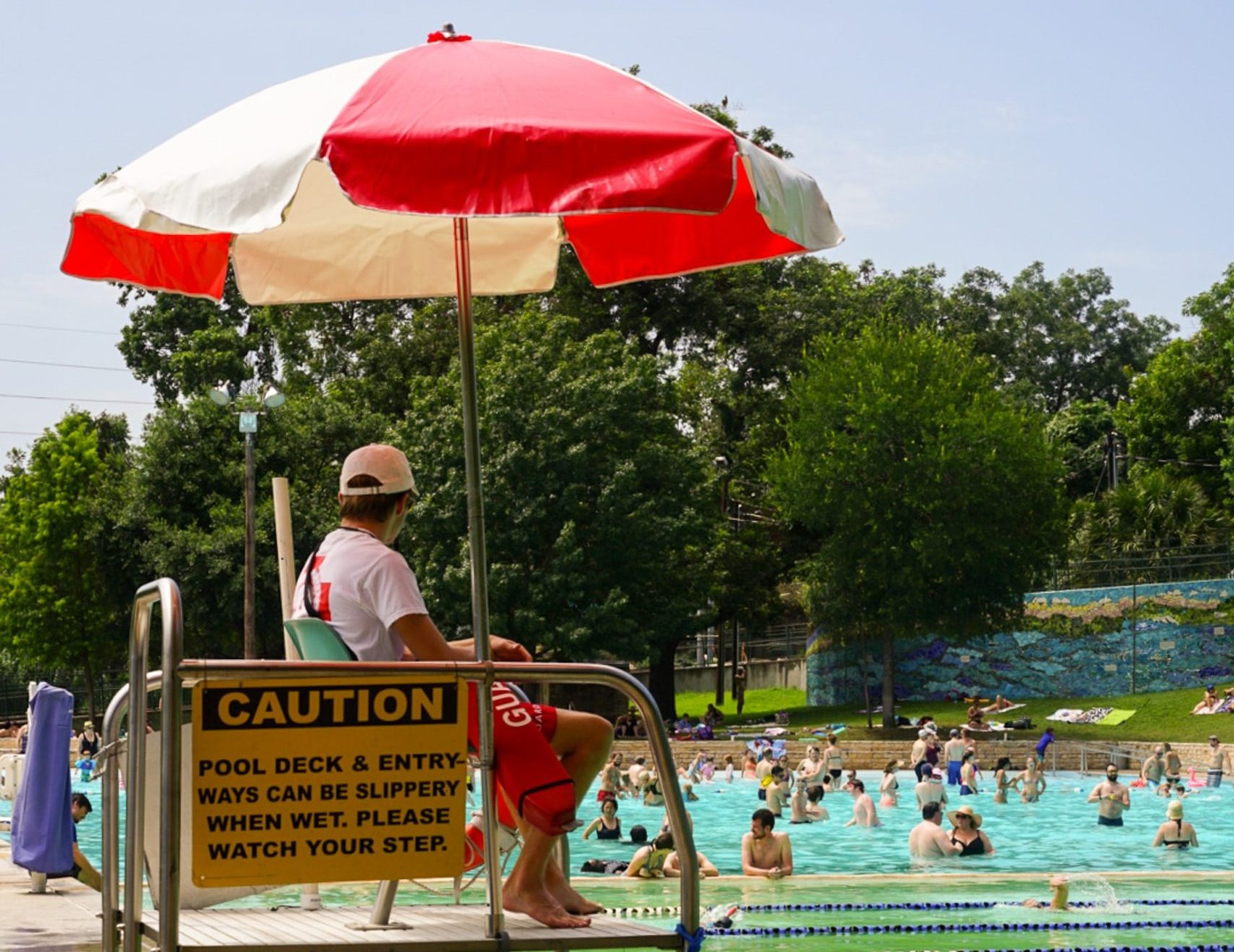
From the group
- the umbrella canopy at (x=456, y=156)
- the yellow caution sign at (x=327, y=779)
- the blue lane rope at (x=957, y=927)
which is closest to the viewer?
the yellow caution sign at (x=327, y=779)

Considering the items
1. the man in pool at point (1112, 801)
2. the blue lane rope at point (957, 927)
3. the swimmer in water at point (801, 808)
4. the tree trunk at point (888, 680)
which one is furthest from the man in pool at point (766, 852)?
the tree trunk at point (888, 680)

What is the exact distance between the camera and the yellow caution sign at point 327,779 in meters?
3.84

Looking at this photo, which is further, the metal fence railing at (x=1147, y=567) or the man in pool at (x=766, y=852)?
the metal fence railing at (x=1147, y=567)

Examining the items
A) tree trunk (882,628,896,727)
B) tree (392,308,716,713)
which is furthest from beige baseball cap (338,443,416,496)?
tree trunk (882,628,896,727)

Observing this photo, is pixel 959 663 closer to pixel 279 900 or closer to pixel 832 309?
pixel 832 309

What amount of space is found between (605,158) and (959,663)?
48700 mm

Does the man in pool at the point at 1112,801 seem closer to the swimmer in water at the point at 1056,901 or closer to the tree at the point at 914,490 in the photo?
the swimmer in water at the point at 1056,901

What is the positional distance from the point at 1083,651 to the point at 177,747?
160 feet

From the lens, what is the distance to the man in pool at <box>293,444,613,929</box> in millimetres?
4387

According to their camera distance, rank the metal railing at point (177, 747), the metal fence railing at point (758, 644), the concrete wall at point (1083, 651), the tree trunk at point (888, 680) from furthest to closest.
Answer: the metal fence railing at point (758, 644), the concrete wall at point (1083, 651), the tree trunk at point (888, 680), the metal railing at point (177, 747)

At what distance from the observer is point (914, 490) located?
153ft

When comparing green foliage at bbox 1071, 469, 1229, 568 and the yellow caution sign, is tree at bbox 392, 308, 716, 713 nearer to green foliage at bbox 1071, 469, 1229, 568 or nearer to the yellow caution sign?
green foliage at bbox 1071, 469, 1229, 568

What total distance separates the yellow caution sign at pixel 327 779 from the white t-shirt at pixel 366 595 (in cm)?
43

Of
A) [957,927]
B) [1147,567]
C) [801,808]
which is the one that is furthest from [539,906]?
[1147,567]
